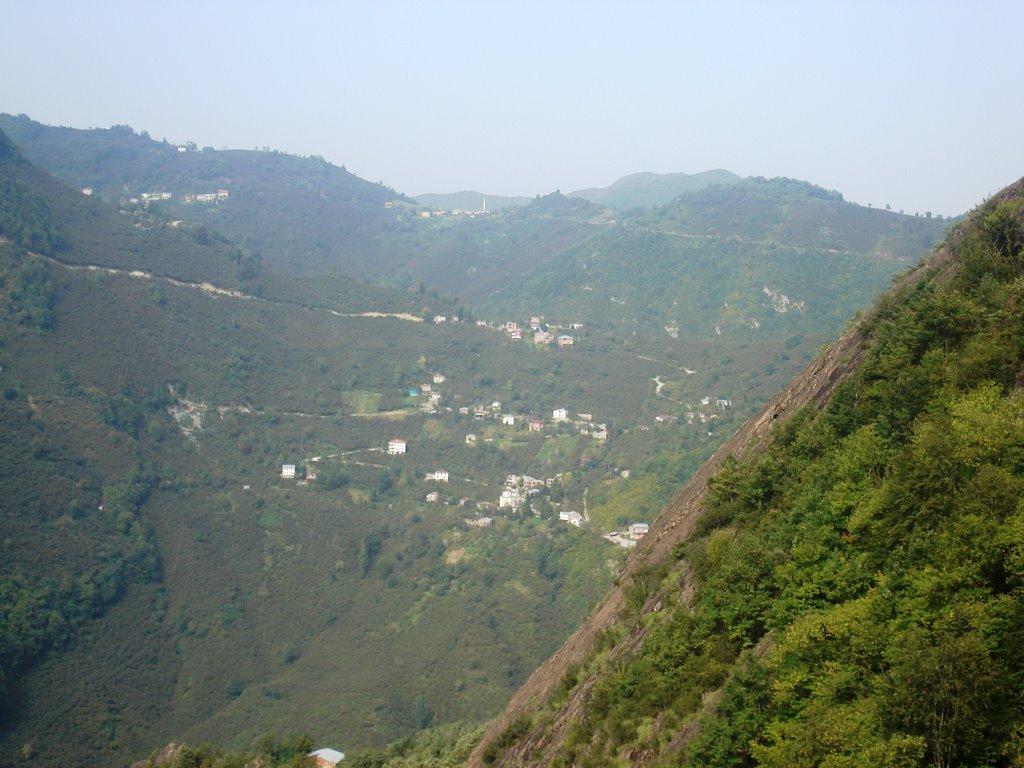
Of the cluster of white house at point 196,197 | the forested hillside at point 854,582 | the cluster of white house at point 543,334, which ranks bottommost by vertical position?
the cluster of white house at point 543,334

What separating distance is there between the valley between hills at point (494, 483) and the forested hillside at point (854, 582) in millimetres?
50

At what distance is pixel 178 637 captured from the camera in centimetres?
4675

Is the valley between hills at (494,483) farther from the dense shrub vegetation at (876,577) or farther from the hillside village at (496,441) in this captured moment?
the hillside village at (496,441)

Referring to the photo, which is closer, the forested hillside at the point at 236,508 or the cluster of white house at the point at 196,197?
the forested hillside at the point at 236,508

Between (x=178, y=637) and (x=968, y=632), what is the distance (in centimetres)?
4548

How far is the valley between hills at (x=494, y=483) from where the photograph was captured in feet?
33.8

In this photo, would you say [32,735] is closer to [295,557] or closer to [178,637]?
[178,637]

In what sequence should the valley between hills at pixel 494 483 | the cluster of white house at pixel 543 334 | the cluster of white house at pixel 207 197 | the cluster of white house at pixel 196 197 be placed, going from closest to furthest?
1. the valley between hills at pixel 494 483
2. the cluster of white house at pixel 543 334
3. the cluster of white house at pixel 196 197
4. the cluster of white house at pixel 207 197

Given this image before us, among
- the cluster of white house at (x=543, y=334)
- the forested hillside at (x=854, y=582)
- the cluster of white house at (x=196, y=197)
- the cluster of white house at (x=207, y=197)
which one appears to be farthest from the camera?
the cluster of white house at (x=207, y=197)

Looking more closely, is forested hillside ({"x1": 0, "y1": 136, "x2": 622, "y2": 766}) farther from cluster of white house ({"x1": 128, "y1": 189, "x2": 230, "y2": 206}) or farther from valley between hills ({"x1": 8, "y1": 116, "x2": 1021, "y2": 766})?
cluster of white house ({"x1": 128, "y1": 189, "x2": 230, "y2": 206})

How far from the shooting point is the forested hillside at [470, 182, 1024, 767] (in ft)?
24.7

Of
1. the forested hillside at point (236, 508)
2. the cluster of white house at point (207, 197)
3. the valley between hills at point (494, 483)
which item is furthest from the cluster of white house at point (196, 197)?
the forested hillside at point (236, 508)

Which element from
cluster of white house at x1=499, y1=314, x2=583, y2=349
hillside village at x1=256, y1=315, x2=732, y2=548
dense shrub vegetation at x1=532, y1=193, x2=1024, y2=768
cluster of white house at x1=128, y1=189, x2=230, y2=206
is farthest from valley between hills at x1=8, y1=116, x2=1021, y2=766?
cluster of white house at x1=128, y1=189, x2=230, y2=206

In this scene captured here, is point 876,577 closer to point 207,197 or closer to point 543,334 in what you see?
point 543,334
